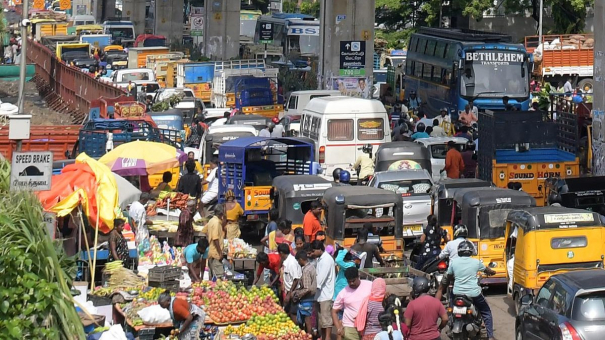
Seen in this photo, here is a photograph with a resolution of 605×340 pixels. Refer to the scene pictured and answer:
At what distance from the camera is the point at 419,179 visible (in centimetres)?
2198

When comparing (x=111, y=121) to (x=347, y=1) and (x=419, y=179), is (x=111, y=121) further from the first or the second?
(x=347, y=1)

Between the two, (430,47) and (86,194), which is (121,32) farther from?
(86,194)

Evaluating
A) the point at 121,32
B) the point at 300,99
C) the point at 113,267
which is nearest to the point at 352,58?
the point at 300,99

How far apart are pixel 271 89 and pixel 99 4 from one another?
256 ft

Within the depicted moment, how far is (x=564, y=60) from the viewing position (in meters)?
49.3

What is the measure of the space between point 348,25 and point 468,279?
28659 mm

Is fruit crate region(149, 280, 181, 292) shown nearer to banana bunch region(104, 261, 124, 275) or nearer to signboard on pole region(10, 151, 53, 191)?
banana bunch region(104, 261, 124, 275)

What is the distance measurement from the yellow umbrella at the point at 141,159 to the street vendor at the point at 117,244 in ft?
15.7

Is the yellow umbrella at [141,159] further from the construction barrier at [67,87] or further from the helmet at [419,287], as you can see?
the construction barrier at [67,87]

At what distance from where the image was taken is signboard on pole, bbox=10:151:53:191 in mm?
14178

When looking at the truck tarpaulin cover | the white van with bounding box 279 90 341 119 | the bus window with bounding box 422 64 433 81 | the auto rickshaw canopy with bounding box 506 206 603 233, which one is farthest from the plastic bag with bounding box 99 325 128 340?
the bus window with bounding box 422 64 433 81

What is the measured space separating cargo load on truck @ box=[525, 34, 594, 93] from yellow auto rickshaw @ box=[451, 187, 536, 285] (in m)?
30.9

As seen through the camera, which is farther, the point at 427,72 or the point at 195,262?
the point at 427,72

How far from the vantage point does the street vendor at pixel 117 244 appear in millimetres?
18281
